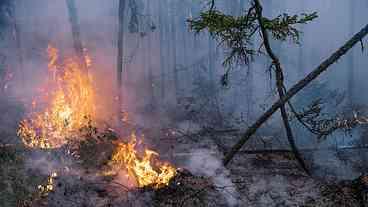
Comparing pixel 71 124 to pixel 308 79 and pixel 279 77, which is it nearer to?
pixel 279 77

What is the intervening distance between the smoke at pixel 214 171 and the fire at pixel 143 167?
87cm

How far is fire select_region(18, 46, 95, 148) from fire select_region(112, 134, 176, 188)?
2.53m

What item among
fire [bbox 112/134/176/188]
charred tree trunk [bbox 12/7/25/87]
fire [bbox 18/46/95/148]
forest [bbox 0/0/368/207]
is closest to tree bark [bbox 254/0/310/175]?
forest [bbox 0/0/368/207]

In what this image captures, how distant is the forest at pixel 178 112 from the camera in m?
9.80

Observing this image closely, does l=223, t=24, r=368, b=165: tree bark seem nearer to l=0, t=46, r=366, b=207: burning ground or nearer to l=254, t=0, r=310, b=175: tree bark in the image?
l=254, t=0, r=310, b=175: tree bark

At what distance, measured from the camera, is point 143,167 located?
10.7 metres

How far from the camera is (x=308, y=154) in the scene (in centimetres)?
1265

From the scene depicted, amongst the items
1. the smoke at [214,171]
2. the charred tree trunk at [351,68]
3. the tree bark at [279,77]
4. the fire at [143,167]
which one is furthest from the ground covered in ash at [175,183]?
the charred tree trunk at [351,68]

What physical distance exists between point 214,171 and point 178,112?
9870mm

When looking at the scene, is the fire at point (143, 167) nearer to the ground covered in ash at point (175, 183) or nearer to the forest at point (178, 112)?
the forest at point (178, 112)

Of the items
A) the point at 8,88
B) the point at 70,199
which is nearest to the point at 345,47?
the point at 70,199

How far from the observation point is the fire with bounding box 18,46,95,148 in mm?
13673

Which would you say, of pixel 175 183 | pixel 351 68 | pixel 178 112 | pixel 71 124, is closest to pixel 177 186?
pixel 175 183

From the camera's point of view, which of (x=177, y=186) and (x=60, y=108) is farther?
(x=60, y=108)
